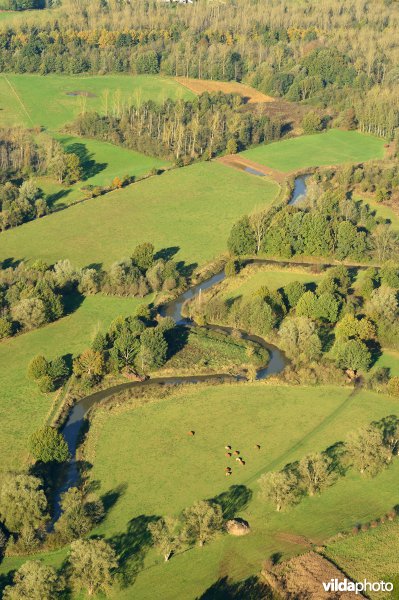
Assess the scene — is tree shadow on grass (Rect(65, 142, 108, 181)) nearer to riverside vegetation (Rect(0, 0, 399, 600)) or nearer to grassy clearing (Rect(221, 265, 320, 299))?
riverside vegetation (Rect(0, 0, 399, 600))

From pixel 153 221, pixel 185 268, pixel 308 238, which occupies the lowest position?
pixel 185 268

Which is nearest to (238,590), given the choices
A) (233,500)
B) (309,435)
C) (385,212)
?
(233,500)

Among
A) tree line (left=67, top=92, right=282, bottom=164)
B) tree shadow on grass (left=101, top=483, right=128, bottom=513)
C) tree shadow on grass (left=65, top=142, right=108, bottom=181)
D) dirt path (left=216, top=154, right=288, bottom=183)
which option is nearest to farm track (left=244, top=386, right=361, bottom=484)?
tree shadow on grass (left=101, top=483, right=128, bottom=513)

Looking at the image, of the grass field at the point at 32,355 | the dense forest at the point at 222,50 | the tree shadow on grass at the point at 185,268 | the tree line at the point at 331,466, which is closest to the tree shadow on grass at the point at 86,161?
the tree shadow on grass at the point at 185,268

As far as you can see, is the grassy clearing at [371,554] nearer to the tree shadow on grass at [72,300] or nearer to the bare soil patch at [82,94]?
the tree shadow on grass at [72,300]

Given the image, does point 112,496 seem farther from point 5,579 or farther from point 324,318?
point 324,318

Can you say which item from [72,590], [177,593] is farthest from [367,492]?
[72,590]
